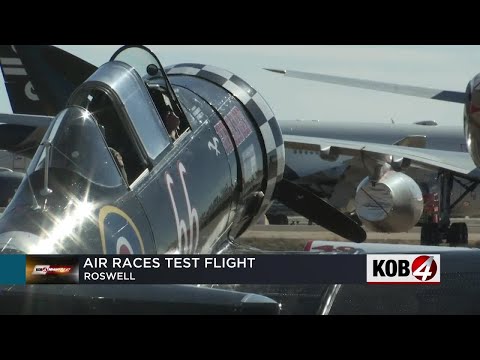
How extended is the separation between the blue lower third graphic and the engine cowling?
52.7ft

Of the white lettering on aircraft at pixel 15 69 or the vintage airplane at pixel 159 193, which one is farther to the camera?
the white lettering on aircraft at pixel 15 69

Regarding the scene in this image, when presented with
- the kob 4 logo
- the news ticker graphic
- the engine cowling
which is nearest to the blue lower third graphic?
the news ticker graphic

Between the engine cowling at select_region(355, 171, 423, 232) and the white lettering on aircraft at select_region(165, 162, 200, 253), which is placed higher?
the engine cowling at select_region(355, 171, 423, 232)

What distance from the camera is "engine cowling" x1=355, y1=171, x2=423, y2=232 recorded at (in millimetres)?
20797

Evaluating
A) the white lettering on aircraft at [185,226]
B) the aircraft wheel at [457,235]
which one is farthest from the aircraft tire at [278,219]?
the white lettering on aircraft at [185,226]

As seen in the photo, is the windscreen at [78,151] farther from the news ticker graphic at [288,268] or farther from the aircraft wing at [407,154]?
the aircraft wing at [407,154]

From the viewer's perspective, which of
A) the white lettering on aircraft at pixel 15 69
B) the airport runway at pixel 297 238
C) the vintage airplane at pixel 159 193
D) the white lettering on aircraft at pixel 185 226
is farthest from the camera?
the airport runway at pixel 297 238

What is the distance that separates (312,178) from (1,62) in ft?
58.3

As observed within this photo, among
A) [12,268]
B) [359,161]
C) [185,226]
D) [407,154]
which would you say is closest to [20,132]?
[185,226]


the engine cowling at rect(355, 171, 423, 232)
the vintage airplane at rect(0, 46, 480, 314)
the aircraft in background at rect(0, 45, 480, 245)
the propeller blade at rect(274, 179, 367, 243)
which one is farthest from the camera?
the engine cowling at rect(355, 171, 423, 232)

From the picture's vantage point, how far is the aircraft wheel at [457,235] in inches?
903

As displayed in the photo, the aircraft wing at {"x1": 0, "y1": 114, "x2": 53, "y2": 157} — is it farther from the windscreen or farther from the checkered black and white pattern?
the windscreen

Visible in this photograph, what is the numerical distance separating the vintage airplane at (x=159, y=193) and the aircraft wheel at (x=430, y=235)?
13.6 meters

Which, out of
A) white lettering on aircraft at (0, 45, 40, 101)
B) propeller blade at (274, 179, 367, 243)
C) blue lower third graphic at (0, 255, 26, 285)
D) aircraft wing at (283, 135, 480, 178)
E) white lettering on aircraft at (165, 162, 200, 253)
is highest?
aircraft wing at (283, 135, 480, 178)
